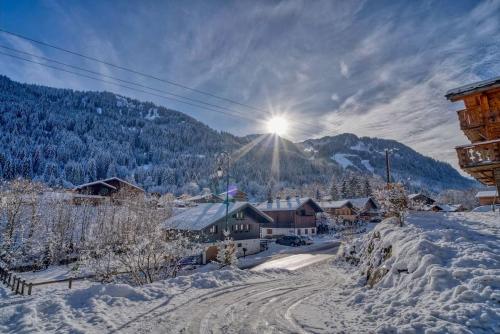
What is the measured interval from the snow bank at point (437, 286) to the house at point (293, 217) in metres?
46.2

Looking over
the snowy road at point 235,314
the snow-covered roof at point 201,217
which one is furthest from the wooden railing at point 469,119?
the snow-covered roof at point 201,217

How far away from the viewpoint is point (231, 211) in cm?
3609

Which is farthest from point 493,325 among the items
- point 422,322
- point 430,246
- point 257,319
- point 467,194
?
point 467,194

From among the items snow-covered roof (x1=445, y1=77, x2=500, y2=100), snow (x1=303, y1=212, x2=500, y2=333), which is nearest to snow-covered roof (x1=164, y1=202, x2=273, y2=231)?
snow (x1=303, y1=212, x2=500, y2=333)

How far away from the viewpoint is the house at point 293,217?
5759 cm

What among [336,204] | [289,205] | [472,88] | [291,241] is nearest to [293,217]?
[289,205]

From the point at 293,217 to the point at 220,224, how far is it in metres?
25.8

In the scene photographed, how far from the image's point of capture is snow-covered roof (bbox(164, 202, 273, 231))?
32.7 meters

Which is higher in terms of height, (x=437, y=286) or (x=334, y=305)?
(x=437, y=286)

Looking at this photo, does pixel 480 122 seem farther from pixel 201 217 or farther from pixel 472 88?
pixel 201 217

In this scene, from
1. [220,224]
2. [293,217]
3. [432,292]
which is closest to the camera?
[432,292]

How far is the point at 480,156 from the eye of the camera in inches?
545

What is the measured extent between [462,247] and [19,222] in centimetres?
3778

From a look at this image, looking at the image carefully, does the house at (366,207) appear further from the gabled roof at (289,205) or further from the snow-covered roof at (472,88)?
the snow-covered roof at (472,88)
